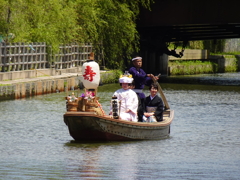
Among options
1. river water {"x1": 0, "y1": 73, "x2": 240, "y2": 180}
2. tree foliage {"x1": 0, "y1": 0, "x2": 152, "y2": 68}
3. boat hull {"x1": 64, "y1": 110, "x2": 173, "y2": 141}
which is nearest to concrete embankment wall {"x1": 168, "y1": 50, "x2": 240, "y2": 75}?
tree foliage {"x1": 0, "y1": 0, "x2": 152, "y2": 68}

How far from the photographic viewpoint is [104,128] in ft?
51.9

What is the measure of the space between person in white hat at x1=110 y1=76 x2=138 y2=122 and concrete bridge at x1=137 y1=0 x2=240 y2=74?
72.7ft

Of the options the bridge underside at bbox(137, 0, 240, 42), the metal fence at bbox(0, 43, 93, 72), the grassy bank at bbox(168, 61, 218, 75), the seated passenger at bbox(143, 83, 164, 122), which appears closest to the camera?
the seated passenger at bbox(143, 83, 164, 122)

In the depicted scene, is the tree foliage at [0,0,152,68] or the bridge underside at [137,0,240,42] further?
the bridge underside at [137,0,240,42]

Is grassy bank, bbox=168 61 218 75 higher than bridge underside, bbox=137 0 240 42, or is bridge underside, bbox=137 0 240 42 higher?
bridge underside, bbox=137 0 240 42

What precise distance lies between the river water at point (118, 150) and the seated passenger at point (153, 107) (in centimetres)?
65

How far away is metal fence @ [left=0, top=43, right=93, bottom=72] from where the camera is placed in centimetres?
3039

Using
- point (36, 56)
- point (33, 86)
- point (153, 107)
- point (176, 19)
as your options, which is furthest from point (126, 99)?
point (176, 19)

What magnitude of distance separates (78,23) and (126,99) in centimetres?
2346

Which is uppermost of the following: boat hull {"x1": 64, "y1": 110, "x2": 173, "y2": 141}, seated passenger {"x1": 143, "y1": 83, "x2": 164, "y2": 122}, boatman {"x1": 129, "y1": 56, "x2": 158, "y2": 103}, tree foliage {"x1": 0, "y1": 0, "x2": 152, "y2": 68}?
tree foliage {"x1": 0, "y1": 0, "x2": 152, "y2": 68}

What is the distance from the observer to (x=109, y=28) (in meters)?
40.5

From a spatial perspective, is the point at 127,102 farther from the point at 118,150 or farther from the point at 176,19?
the point at 176,19

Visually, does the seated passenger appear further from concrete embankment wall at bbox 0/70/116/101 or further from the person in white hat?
concrete embankment wall at bbox 0/70/116/101

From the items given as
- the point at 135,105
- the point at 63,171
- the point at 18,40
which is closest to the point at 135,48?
the point at 18,40
